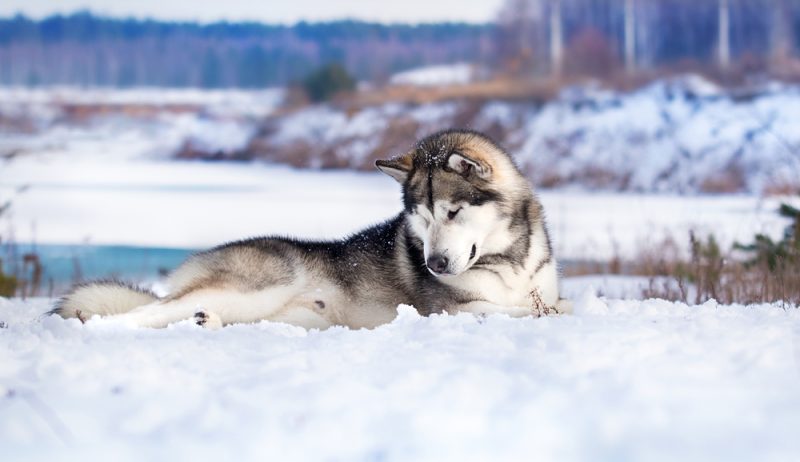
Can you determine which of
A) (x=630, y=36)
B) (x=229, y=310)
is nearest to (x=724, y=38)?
(x=630, y=36)

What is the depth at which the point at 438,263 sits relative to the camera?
423 cm

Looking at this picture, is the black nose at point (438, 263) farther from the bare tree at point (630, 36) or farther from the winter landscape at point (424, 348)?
the bare tree at point (630, 36)

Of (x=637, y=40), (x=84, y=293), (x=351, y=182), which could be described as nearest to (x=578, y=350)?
(x=84, y=293)

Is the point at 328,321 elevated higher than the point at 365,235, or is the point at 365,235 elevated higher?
the point at 365,235

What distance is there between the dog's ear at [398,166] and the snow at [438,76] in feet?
57.9

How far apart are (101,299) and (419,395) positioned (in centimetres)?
225

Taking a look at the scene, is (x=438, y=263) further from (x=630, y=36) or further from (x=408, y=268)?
(x=630, y=36)

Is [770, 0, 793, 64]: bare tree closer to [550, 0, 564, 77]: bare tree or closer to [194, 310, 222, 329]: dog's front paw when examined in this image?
[550, 0, 564, 77]: bare tree

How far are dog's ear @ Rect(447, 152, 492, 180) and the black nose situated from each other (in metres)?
0.49

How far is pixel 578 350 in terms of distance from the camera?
3275mm

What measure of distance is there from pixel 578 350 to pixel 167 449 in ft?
4.94

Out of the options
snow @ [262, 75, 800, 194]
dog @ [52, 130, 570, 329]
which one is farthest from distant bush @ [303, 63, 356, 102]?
dog @ [52, 130, 570, 329]

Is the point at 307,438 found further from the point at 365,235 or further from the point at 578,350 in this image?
the point at 365,235

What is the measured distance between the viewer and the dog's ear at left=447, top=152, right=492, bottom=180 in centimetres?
441
